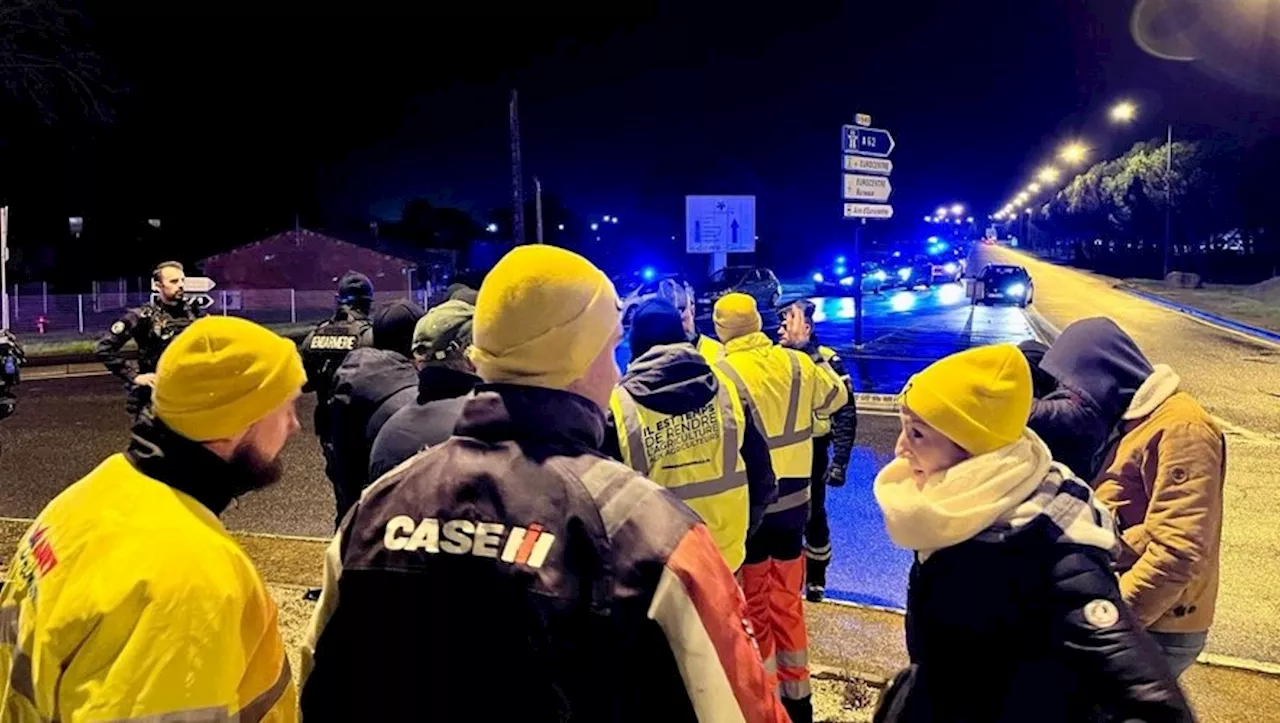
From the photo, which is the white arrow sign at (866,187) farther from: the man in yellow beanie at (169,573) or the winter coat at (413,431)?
A: the man in yellow beanie at (169,573)

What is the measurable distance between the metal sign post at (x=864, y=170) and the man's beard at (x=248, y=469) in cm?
1591

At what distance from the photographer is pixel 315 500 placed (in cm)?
848

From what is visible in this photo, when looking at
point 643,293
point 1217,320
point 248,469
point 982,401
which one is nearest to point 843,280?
point 1217,320

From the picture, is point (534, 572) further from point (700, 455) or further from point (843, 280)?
point (843, 280)

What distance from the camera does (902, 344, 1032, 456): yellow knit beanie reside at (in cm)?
217

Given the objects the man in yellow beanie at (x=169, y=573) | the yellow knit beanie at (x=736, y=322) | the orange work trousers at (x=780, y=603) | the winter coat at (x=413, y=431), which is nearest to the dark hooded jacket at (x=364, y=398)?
the winter coat at (x=413, y=431)

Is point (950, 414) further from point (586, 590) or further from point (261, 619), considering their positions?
point (261, 619)

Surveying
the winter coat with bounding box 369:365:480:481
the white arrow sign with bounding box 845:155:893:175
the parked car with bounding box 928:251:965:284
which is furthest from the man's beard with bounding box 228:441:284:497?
the parked car with bounding box 928:251:965:284

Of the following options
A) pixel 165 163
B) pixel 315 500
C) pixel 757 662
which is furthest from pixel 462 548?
pixel 165 163

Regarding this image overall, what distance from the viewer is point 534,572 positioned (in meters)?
1.47

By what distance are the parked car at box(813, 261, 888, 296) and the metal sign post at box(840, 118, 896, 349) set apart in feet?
70.8

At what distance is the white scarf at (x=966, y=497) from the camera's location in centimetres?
Answer: 206

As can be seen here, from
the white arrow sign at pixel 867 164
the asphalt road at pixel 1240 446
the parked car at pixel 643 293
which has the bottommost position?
the asphalt road at pixel 1240 446

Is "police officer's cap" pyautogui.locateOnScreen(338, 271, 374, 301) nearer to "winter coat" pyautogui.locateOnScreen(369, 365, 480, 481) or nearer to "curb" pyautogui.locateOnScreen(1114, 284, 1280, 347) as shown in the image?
"winter coat" pyautogui.locateOnScreen(369, 365, 480, 481)
